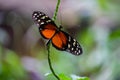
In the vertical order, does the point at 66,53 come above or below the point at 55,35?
below

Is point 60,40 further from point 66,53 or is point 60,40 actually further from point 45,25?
point 66,53

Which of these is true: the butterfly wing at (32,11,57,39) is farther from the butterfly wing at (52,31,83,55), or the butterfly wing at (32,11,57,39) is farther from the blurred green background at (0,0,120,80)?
the blurred green background at (0,0,120,80)

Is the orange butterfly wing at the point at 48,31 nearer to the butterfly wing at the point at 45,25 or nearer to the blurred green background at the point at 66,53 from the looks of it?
the butterfly wing at the point at 45,25

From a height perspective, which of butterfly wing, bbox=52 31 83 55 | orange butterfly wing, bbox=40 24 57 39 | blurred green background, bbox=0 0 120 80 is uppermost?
orange butterfly wing, bbox=40 24 57 39

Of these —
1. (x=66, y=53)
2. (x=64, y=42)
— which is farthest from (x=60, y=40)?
(x=66, y=53)

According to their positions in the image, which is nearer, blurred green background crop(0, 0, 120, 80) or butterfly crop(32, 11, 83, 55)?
butterfly crop(32, 11, 83, 55)

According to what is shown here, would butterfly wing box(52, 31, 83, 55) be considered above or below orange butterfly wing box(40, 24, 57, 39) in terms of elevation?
below

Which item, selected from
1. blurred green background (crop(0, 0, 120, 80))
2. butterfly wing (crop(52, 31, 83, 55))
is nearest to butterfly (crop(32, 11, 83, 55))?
butterfly wing (crop(52, 31, 83, 55))

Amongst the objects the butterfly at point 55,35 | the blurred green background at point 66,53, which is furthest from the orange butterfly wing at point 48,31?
Result: the blurred green background at point 66,53
